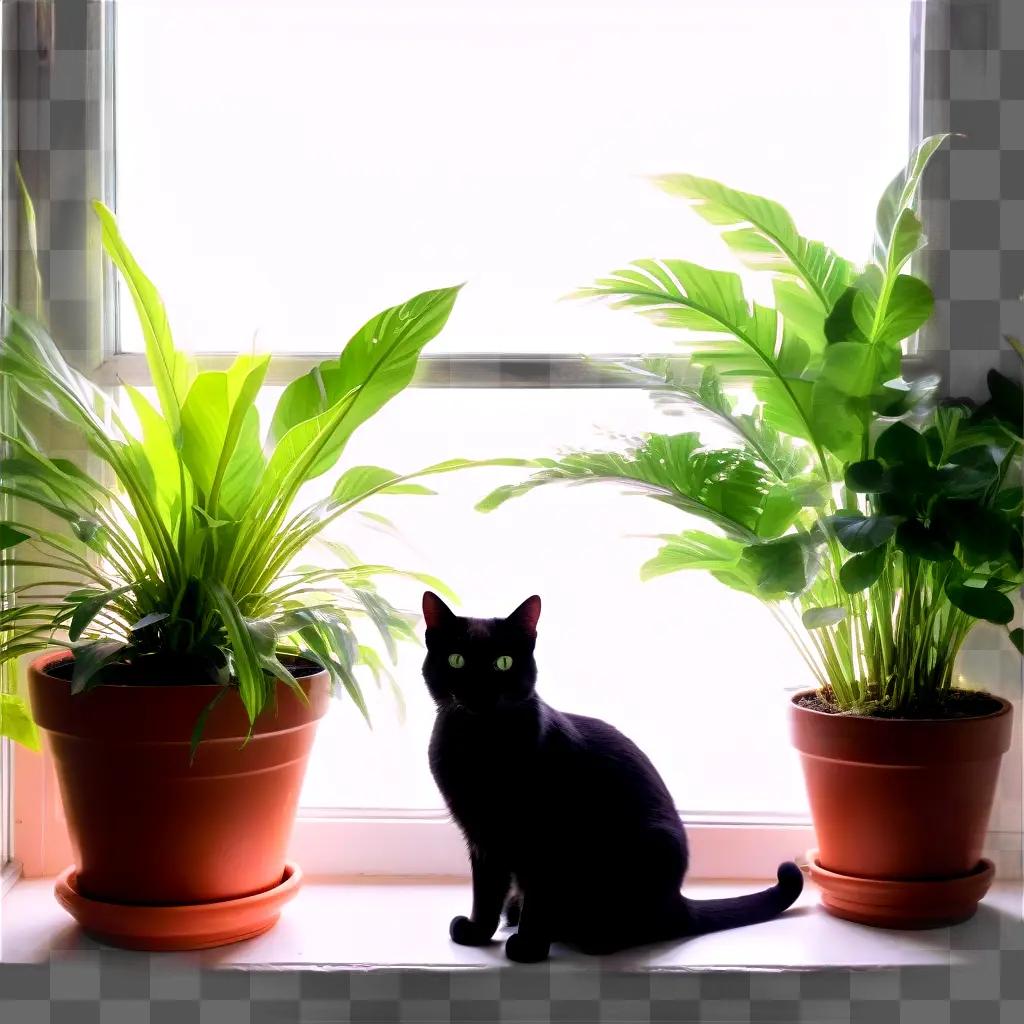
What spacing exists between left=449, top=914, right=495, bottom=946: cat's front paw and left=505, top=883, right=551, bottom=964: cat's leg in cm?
5

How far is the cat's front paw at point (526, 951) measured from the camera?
1.21 meters

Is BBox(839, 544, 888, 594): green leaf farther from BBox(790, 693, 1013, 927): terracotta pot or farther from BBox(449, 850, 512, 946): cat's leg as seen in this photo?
BBox(449, 850, 512, 946): cat's leg

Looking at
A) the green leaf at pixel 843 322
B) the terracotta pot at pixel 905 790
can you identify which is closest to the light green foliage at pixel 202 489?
the green leaf at pixel 843 322

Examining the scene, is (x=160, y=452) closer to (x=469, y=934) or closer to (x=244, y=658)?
(x=244, y=658)

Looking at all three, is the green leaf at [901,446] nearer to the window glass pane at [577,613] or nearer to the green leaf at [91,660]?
the window glass pane at [577,613]

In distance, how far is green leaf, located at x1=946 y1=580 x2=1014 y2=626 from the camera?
1197mm

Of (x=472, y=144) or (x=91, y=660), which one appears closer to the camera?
(x=91, y=660)

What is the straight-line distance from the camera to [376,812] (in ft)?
5.00

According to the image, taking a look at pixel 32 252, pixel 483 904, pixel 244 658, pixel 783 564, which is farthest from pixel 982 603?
pixel 32 252

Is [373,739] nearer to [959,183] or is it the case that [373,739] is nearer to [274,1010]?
[274,1010]

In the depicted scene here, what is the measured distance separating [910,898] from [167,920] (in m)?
0.85

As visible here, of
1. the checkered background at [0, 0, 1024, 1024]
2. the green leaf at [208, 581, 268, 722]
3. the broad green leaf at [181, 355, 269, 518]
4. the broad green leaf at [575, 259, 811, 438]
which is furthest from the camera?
the checkered background at [0, 0, 1024, 1024]

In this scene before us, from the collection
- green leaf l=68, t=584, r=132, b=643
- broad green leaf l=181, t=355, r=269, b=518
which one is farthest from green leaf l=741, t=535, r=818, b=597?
green leaf l=68, t=584, r=132, b=643

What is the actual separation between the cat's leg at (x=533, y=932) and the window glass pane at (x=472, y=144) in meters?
0.72
